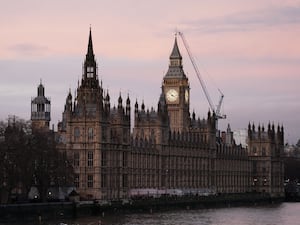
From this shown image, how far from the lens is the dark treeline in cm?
12838

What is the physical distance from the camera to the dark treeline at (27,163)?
5054 inches

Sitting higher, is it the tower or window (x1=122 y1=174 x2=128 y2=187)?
the tower

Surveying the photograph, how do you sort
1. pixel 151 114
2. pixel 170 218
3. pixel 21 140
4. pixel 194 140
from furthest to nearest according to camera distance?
pixel 194 140, pixel 151 114, pixel 170 218, pixel 21 140

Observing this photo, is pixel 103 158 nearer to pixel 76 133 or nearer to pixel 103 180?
pixel 103 180

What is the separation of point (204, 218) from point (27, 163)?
26.4m

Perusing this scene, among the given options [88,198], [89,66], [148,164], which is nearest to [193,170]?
[148,164]

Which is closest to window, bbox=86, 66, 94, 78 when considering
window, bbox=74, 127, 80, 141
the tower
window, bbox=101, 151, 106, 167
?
the tower

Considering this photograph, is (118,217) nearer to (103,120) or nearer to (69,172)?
(69,172)

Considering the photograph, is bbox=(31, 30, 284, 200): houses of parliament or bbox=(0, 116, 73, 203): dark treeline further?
bbox=(31, 30, 284, 200): houses of parliament

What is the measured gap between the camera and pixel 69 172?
14038 centimetres

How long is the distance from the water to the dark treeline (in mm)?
7565

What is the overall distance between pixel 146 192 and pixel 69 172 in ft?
112

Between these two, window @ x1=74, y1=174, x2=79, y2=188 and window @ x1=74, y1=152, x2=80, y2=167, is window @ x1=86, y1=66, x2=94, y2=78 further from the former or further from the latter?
window @ x1=74, y1=174, x2=79, y2=188

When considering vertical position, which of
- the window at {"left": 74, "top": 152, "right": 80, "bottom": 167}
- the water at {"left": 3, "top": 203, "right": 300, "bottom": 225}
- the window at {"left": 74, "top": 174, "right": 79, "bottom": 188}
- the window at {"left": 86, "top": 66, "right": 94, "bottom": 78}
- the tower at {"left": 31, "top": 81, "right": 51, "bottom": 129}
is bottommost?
the water at {"left": 3, "top": 203, "right": 300, "bottom": 225}
